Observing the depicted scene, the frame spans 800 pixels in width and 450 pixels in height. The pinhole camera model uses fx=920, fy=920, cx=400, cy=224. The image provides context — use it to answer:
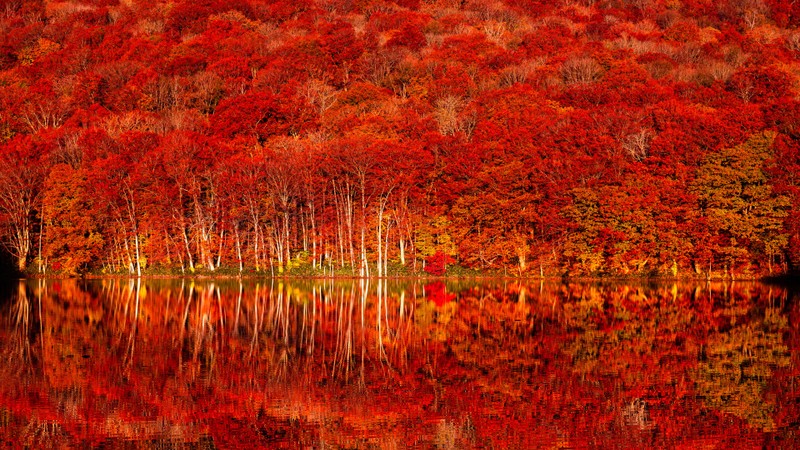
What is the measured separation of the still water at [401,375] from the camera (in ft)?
57.8

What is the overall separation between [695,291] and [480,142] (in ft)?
78.2

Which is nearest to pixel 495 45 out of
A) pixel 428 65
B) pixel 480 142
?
pixel 428 65

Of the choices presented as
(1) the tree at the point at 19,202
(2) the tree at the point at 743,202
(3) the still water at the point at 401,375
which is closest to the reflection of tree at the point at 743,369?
(3) the still water at the point at 401,375

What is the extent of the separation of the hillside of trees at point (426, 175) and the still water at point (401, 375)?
774 inches

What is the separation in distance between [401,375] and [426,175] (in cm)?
4596

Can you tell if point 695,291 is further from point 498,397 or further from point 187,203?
point 187,203

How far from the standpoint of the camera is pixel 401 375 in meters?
23.5

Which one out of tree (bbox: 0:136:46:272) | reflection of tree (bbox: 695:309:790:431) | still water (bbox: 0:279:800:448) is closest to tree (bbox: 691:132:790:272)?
still water (bbox: 0:279:800:448)

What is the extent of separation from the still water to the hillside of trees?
1966cm

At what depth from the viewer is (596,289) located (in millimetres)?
53031

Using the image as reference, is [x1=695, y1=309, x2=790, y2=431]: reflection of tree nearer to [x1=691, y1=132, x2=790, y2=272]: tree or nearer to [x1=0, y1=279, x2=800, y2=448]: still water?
[x1=0, y1=279, x2=800, y2=448]: still water

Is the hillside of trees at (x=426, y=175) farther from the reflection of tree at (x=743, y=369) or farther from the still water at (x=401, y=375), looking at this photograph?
the reflection of tree at (x=743, y=369)

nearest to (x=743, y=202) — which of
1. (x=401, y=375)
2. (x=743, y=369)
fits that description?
(x=743, y=369)

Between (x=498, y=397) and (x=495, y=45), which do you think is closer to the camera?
(x=498, y=397)
